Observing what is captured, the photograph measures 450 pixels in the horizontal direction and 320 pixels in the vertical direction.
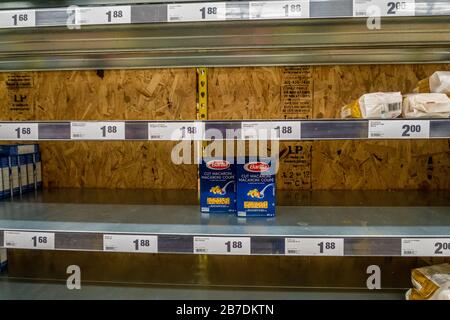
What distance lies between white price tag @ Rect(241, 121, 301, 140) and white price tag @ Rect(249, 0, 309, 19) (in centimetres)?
36

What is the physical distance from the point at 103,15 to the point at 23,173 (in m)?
1.04

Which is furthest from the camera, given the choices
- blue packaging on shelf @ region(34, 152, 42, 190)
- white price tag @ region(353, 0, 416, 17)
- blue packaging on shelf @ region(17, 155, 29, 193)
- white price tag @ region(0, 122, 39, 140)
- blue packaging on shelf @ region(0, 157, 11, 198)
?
blue packaging on shelf @ region(34, 152, 42, 190)

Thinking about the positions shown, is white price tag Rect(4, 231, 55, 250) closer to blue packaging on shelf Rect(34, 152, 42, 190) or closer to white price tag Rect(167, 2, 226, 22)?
blue packaging on shelf Rect(34, 152, 42, 190)

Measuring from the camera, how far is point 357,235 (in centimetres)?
103

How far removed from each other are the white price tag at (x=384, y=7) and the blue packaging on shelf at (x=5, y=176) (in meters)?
1.62

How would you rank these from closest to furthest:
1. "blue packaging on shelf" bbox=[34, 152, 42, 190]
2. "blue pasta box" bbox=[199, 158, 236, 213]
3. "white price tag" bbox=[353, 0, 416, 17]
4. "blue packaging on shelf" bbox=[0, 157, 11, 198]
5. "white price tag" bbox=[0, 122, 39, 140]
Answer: "white price tag" bbox=[353, 0, 416, 17] < "white price tag" bbox=[0, 122, 39, 140] < "blue pasta box" bbox=[199, 158, 236, 213] < "blue packaging on shelf" bbox=[0, 157, 11, 198] < "blue packaging on shelf" bbox=[34, 152, 42, 190]

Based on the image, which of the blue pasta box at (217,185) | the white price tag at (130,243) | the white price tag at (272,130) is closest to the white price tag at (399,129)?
the white price tag at (272,130)

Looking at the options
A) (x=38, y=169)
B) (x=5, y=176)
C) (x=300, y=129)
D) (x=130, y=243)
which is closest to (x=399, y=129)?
(x=300, y=129)

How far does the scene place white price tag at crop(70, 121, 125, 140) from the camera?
1.09 meters

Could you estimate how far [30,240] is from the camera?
3.59 feet

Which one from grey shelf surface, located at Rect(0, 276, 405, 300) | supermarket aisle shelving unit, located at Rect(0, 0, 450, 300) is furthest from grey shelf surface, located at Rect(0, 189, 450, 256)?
grey shelf surface, located at Rect(0, 276, 405, 300)

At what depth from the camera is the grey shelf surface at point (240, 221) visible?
104cm

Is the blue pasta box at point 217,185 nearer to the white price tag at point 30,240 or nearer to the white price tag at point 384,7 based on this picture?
the white price tag at point 30,240
